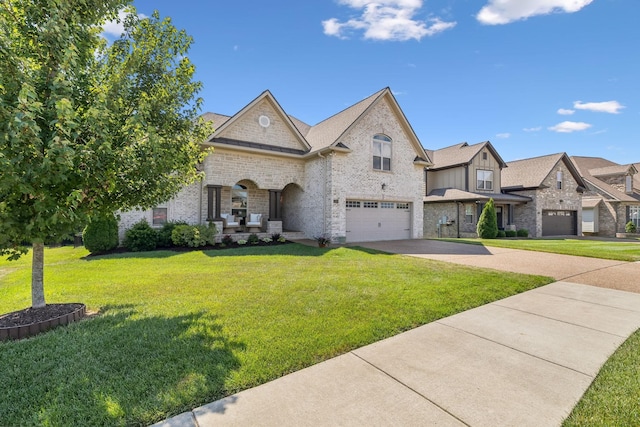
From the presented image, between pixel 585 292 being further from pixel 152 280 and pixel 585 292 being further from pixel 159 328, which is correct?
pixel 152 280

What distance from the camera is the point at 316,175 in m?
16.7

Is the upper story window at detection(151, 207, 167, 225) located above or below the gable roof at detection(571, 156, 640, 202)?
below

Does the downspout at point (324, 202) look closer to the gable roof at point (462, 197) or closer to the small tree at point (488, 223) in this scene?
the gable roof at point (462, 197)

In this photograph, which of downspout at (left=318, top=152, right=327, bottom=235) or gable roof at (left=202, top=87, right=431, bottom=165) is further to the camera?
downspout at (left=318, top=152, right=327, bottom=235)

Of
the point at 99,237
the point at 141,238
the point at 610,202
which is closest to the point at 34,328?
the point at 141,238

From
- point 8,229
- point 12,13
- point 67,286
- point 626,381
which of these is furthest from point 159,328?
point 626,381

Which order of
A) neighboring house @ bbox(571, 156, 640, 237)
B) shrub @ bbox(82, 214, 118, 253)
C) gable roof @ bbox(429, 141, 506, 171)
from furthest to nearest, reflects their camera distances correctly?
neighboring house @ bbox(571, 156, 640, 237) < gable roof @ bbox(429, 141, 506, 171) < shrub @ bbox(82, 214, 118, 253)

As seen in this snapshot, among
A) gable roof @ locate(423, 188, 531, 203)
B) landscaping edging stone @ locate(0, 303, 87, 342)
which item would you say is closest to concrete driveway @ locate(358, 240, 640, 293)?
gable roof @ locate(423, 188, 531, 203)

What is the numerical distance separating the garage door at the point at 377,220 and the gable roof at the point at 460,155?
24.4ft

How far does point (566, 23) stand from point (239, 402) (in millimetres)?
15668

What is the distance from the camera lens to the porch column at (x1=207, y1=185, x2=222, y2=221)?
15125 millimetres

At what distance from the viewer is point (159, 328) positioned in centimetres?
444

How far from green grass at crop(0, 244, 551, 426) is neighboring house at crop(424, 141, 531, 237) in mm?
15236

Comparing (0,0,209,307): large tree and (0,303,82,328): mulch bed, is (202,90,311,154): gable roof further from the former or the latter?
(0,303,82,328): mulch bed
